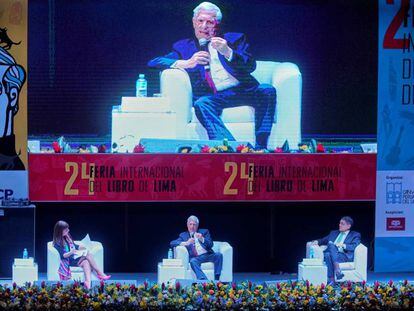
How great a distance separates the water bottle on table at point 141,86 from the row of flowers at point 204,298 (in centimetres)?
508

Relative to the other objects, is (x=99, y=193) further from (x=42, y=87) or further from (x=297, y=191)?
(x=297, y=191)

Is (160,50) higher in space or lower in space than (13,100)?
higher

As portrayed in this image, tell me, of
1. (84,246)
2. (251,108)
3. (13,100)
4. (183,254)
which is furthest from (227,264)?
(13,100)

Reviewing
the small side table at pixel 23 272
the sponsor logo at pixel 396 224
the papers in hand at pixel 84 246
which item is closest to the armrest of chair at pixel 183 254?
the papers in hand at pixel 84 246

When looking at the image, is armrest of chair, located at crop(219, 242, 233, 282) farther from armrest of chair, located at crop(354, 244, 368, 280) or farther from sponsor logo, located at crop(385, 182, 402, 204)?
sponsor logo, located at crop(385, 182, 402, 204)

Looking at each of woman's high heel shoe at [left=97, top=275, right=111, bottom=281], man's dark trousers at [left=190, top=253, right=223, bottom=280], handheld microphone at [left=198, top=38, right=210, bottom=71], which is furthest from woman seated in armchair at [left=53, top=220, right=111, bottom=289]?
handheld microphone at [left=198, top=38, right=210, bottom=71]

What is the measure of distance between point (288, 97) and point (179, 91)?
4.73 ft

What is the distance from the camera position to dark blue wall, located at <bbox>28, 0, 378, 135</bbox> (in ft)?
34.9

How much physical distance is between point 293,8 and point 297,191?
7.88 ft

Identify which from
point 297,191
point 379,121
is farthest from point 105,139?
point 379,121

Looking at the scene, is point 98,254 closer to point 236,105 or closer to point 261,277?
point 261,277

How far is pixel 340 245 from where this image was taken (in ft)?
34.1

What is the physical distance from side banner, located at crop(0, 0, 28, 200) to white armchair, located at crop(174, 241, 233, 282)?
215 cm

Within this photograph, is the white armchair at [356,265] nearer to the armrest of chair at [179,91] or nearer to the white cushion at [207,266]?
the white cushion at [207,266]
